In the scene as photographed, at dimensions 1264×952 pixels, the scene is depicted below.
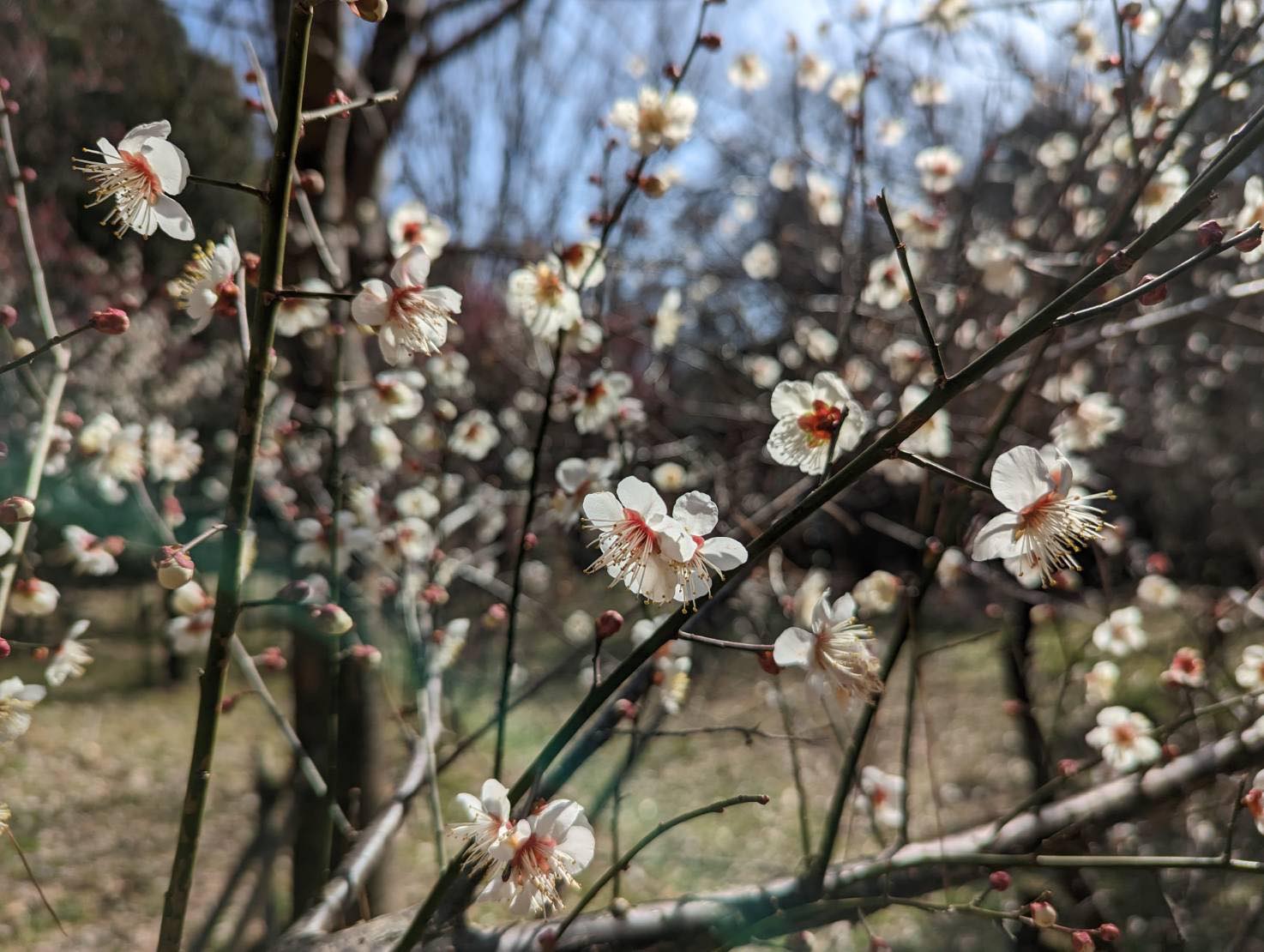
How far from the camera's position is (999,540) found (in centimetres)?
96

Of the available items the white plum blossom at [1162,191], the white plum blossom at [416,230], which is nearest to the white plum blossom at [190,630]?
the white plum blossom at [416,230]

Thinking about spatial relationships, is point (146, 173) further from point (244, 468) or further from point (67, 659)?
point (67, 659)

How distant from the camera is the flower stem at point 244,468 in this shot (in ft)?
2.62

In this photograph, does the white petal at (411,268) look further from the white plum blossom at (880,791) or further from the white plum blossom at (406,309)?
the white plum blossom at (880,791)

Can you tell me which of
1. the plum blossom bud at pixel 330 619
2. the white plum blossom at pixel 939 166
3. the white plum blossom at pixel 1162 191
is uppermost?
the white plum blossom at pixel 939 166

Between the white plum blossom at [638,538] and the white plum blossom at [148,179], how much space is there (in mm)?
531

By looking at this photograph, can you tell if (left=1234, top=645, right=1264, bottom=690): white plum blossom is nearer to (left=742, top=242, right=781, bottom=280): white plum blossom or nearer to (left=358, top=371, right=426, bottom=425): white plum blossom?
(left=358, top=371, right=426, bottom=425): white plum blossom

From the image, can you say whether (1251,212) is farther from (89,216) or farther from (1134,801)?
(89,216)

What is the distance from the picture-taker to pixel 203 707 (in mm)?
979

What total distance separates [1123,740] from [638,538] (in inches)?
65.9

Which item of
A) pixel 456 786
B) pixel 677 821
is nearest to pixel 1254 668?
pixel 677 821

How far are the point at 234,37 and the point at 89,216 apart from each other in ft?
8.62

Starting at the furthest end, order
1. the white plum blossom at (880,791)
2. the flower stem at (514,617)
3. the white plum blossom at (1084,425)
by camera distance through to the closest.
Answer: the white plum blossom at (1084,425) → the white plum blossom at (880,791) → the flower stem at (514,617)

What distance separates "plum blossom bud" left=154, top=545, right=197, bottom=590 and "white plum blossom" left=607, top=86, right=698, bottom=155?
1.17 m
